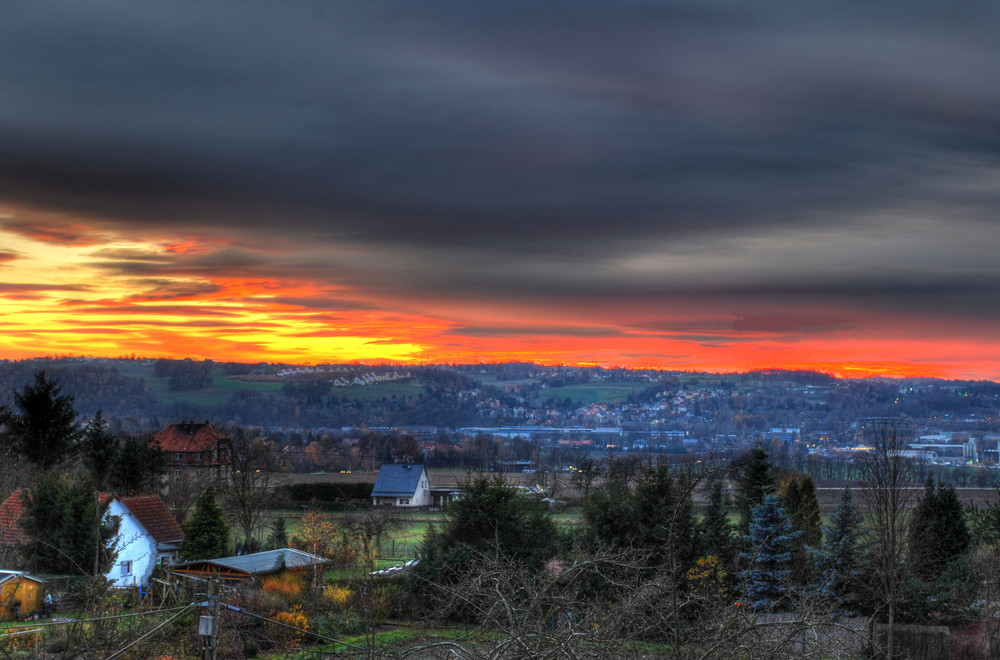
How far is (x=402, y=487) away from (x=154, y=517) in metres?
31.1

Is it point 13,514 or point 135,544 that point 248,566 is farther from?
point 13,514

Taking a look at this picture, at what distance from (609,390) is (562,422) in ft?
83.6

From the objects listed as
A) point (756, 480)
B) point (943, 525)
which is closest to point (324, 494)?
point (756, 480)

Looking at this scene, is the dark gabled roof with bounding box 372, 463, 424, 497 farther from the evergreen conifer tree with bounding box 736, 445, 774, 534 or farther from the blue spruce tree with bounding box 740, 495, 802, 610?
the blue spruce tree with bounding box 740, 495, 802, 610

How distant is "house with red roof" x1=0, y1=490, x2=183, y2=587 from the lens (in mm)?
28391

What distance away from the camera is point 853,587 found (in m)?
21.0

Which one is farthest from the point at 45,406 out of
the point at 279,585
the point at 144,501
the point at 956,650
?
the point at 956,650

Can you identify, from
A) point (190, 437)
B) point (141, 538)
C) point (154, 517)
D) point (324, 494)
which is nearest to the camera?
point (141, 538)

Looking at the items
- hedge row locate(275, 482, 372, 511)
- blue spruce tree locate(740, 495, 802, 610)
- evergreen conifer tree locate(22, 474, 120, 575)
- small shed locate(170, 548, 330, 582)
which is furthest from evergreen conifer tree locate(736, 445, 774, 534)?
hedge row locate(275, 482, 372, 511)

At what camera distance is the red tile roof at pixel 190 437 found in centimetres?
6569

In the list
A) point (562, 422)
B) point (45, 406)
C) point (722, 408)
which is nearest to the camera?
point (45, 406)

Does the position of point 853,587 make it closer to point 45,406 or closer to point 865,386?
point 45,406

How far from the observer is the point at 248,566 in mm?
26391

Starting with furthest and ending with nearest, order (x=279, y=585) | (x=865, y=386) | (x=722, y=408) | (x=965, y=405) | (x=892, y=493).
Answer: (x=722, y=408) < (x=865, y=386) < (x=965, y=405) < (x=279, y=585) < (x=892, y=493)
